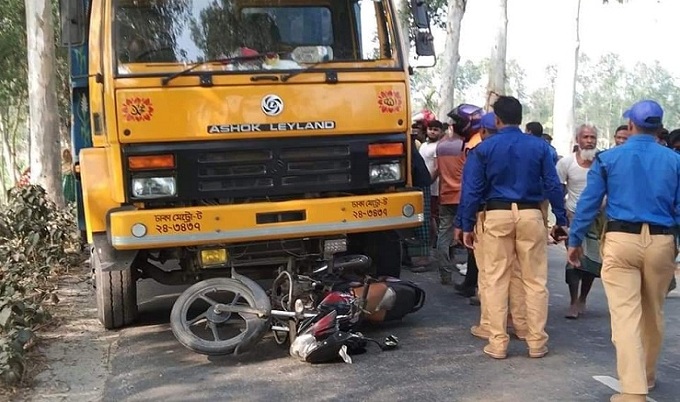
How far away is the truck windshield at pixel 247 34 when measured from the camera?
5.99 meters

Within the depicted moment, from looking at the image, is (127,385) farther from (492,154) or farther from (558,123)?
(558,123)

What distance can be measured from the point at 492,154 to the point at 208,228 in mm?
2077

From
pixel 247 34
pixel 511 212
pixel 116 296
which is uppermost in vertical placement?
pixel 247 34

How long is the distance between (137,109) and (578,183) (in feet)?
13.2

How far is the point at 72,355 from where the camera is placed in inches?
244

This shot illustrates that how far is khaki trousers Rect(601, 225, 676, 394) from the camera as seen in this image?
463 cm

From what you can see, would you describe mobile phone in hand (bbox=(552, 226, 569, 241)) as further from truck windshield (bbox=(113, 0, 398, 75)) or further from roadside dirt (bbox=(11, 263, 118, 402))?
roadside dirt (bbox=(11, 263, 118, 402))

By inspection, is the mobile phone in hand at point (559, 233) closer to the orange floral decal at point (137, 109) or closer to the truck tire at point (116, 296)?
the orange floral decal at point (137, 109)

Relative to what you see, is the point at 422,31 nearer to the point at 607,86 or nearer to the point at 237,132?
the point at 237,132

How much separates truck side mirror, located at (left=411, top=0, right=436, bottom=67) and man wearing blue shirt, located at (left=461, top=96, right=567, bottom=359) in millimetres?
1300

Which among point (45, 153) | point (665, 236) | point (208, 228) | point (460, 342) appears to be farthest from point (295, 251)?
point (45, 153)

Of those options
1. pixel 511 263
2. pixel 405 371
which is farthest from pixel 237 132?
pixel 511 263

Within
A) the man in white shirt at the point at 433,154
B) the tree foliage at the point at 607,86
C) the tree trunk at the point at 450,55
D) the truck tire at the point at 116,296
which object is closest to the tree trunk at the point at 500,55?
the tree trunk at the point at 450,55

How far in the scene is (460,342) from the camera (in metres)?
6.30
